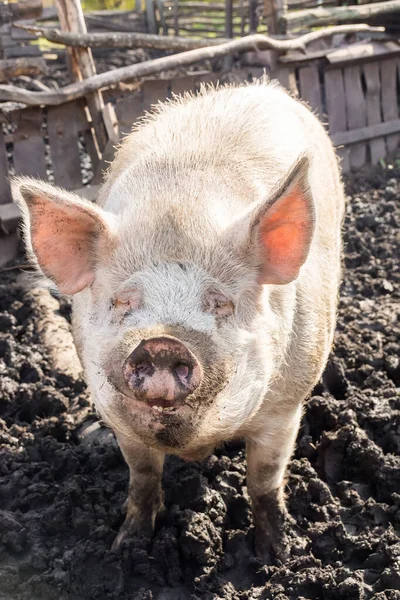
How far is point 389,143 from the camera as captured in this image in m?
7.97

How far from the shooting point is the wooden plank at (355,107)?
7.61 meters

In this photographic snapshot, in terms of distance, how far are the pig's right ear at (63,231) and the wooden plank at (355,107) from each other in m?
5.36

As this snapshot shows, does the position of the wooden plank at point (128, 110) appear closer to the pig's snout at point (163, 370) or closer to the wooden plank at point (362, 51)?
the wooden plank at point (362, 51)

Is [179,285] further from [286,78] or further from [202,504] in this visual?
[286,78]

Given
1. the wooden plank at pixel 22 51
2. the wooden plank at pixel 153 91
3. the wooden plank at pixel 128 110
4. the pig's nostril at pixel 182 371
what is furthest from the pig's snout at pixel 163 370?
the wooden plank at pixel 22 51

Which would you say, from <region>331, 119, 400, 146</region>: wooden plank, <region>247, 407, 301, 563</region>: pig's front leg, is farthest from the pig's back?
<region>331, 119, 400, 146</region>: wooden plank

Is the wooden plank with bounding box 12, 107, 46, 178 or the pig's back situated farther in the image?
the wooden plank with bounding box 12, 107, 46, 178

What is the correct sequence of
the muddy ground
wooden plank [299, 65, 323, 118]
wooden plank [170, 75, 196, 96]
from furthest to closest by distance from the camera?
1. wooden plank [299, 65, 323, 118]
2. wooden plank [170, 75, 196, 96]
3. the muddy ground

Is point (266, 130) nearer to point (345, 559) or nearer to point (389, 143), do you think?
point (345, 559)

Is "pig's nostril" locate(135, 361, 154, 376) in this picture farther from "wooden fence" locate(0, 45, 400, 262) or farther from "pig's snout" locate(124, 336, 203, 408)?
"wooden fence" locate(0, 45, 400, 262)

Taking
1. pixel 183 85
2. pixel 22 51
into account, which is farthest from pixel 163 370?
pixel 22 51

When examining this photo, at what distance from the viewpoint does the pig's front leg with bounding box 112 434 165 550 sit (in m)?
3.26

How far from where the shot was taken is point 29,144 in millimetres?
5938

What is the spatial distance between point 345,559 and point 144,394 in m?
1.50
